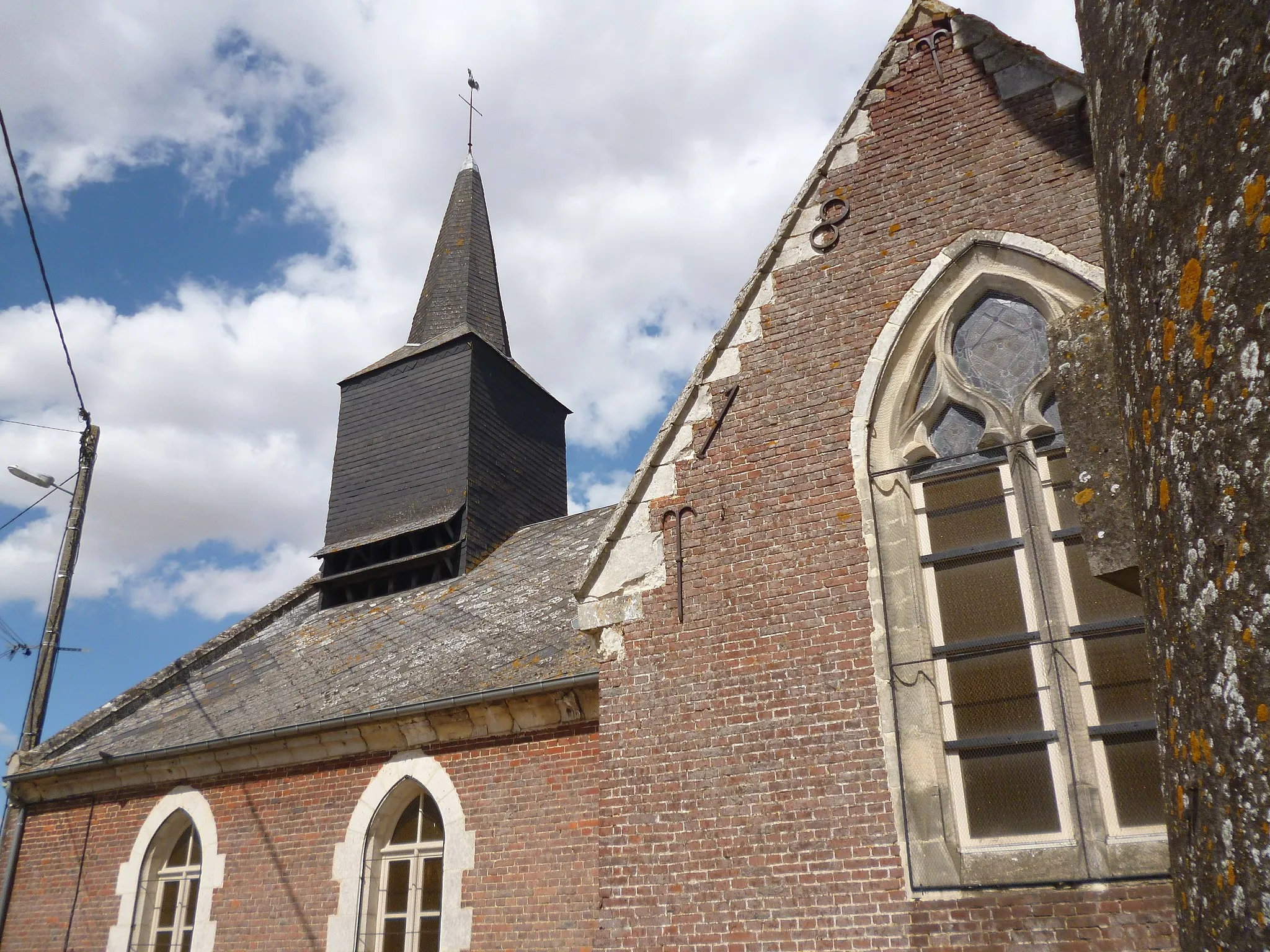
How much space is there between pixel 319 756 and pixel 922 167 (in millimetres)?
7685

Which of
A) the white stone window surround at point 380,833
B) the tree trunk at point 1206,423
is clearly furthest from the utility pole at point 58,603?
the tree trunk at point 1206,423

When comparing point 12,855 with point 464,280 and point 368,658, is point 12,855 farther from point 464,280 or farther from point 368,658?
point 464,280

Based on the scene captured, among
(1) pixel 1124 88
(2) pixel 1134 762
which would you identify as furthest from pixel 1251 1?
(2) pixel 1134 762

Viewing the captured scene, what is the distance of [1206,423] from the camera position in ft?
4.15

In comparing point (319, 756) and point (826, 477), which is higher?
point (826, 477)

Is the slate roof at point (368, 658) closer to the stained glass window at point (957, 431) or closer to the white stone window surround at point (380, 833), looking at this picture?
the white stone window surround at point (380, 833)

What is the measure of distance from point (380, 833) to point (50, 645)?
22.2ft

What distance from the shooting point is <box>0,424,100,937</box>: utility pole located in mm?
11562

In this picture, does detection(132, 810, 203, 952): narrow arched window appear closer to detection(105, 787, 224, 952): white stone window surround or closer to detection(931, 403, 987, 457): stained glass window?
detection(105, 787, 224, 952): white stone window surround

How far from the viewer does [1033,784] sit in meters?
6.12

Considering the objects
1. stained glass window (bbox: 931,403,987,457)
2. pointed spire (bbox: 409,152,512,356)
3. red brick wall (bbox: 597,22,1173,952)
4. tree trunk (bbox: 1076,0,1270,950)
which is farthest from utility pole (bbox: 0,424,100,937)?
tree trunk (bbox: 1076,0,1270,950)

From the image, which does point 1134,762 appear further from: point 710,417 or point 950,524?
point 710,417

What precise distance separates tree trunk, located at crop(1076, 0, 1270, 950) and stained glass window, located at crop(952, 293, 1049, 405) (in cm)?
592

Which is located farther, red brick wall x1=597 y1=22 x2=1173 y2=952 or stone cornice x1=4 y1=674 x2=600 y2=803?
stone cornice x1=4 y1=674 x2=600 y2=803
